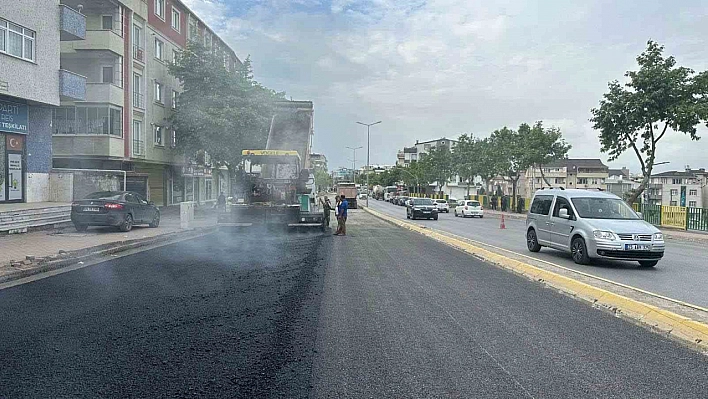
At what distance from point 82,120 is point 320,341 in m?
29.0

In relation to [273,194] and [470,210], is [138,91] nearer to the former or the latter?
[273,194]

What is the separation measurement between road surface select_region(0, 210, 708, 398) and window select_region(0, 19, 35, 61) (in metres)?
13.4

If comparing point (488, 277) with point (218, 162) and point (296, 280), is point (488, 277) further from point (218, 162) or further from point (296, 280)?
point (218, 162)

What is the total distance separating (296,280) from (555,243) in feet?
25.0

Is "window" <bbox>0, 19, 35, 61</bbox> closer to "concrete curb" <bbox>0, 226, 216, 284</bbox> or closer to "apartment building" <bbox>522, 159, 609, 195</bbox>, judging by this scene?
"concrete curb" <bbox>0, 226, 216, 284</bbox>

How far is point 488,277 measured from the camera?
10.8 m

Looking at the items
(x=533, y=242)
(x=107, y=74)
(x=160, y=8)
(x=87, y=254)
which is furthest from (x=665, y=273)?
(x=160, y=8)

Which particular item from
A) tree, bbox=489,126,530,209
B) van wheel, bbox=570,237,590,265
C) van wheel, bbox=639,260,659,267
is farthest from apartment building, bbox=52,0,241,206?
tree, bbox=489,126,530,209

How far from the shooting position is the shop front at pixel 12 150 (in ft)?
69.2

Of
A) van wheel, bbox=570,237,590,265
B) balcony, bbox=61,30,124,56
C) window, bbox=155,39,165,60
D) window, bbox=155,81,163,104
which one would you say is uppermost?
window, bbox=155,39,165,60

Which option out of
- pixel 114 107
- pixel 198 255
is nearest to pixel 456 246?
pixel 198 255

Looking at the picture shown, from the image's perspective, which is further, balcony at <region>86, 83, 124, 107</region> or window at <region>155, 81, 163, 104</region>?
window at <region>155, 81, 163, 104</region>

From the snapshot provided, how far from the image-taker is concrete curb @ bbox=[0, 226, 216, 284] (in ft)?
33.9

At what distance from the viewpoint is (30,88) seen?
69.7 ft
